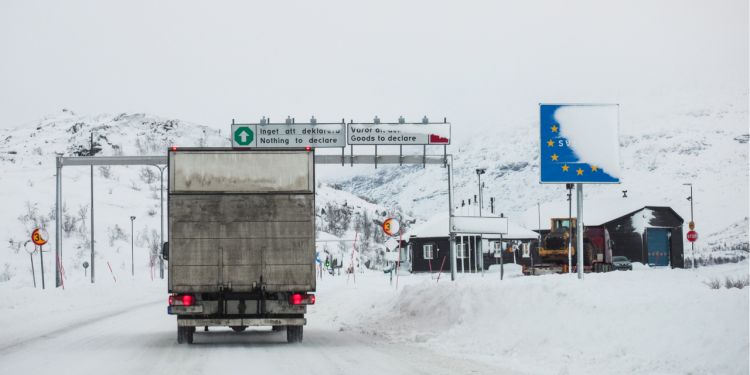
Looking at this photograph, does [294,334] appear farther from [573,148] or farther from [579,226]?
[573,148]

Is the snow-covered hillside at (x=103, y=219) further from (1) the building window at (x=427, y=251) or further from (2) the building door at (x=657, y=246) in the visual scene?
(2) the building door at (x=657, y=246)

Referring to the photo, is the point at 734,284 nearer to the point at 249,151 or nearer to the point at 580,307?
the point at 580,307

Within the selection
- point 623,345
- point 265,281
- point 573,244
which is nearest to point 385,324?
point 265,281

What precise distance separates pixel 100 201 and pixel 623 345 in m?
107

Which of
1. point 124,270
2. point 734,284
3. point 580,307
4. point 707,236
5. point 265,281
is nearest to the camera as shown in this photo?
point 580,307

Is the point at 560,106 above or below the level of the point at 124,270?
above

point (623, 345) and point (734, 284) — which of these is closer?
point (623, 345)

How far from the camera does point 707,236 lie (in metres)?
173

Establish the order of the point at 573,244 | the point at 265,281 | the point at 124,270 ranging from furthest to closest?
1. the point at 124,270
2. the point at 573,244
3. the point at 265,281

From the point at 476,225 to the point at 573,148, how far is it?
14.4 m

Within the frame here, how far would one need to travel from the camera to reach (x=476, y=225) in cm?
3653

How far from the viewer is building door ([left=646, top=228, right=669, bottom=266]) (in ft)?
306

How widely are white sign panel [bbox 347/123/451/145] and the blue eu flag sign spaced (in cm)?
1676

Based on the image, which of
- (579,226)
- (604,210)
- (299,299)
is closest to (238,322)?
(299,299)
